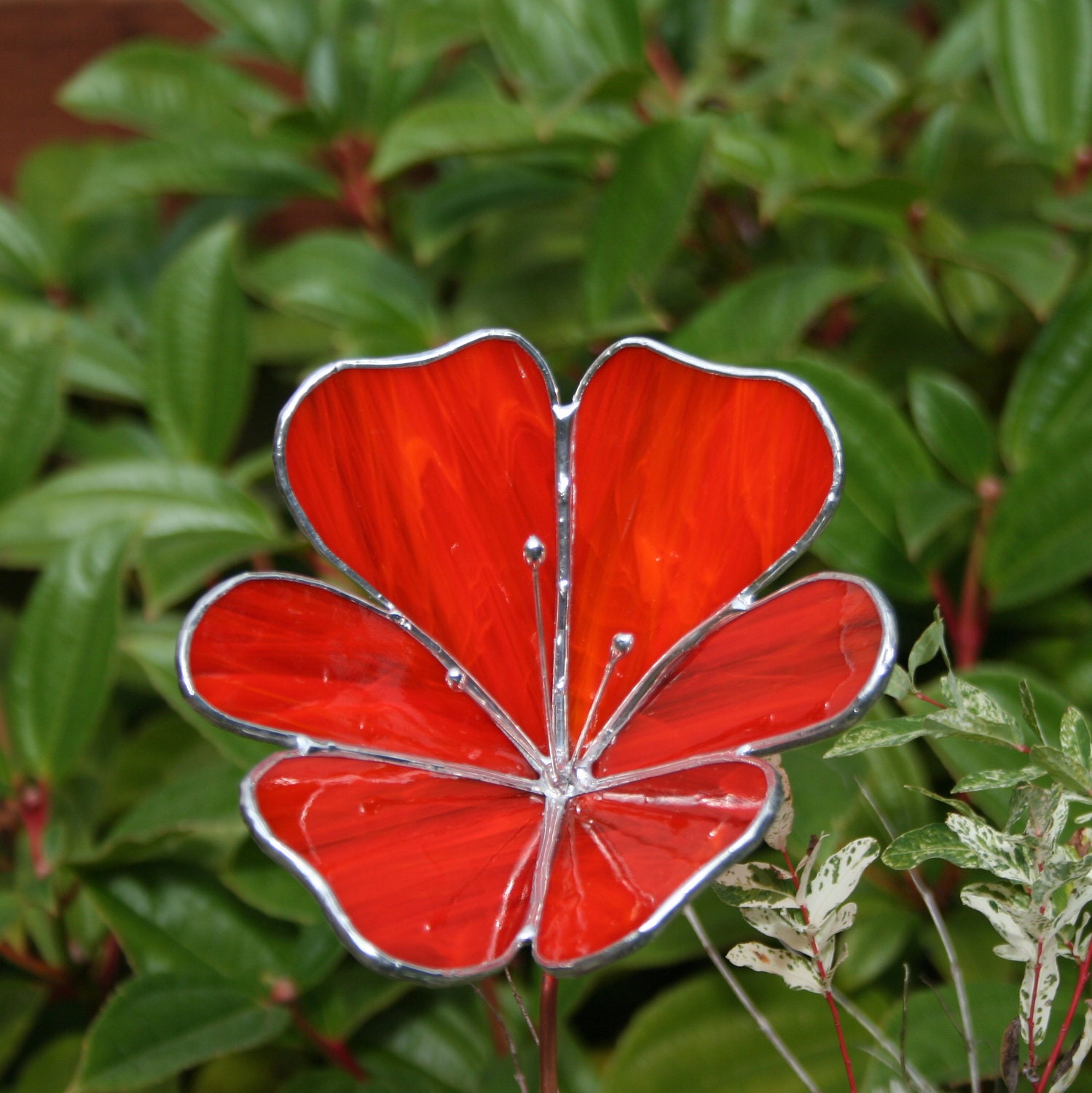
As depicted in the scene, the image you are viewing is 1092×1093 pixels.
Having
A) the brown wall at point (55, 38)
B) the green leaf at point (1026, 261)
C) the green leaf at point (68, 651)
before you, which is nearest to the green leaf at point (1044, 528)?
the green leaf at point (1026, 261)

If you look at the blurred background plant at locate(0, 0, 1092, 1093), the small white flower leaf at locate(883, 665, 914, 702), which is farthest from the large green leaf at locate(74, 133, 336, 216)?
the small white flower leaf at locate(883, 665, 914, 702)

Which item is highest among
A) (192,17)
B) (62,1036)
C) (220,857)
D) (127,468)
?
(192,17)

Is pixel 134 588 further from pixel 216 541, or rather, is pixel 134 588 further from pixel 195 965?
pixel 195 965

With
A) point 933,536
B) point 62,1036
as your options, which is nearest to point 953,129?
point 933,536

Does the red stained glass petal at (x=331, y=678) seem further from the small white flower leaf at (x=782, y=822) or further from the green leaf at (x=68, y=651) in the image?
the green leaf at (x=68, y=651)

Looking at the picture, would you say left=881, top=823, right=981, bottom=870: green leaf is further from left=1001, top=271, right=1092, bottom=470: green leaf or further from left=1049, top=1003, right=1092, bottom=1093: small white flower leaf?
left=1001, top=271, right=1092, bottom=470: green leaf

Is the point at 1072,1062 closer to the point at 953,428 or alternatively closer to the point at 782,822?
the point at 782,822

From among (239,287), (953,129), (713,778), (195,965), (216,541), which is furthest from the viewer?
(953,129)
